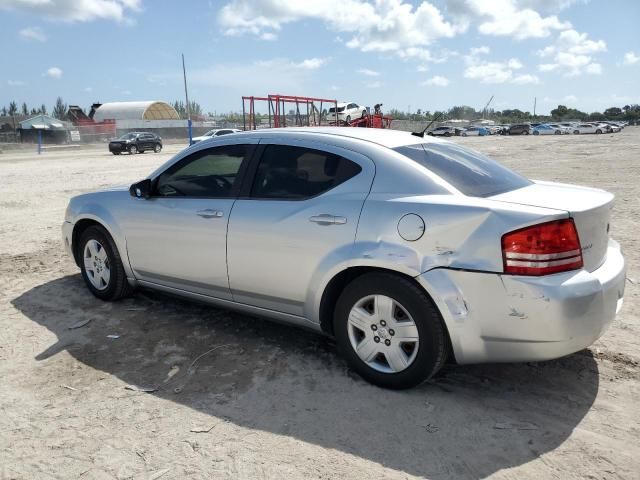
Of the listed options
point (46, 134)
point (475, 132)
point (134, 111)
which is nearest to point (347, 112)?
point (46, 134)

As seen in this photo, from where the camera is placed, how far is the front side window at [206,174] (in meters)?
4.03

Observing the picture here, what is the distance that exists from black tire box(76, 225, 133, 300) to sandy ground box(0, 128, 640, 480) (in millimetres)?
273

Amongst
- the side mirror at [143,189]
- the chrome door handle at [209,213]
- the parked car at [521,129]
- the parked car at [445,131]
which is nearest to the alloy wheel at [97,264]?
the side mirror at [143,189]

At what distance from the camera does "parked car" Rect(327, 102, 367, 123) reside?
36.4 m

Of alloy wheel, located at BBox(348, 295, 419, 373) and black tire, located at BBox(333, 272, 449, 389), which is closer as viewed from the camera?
black tire, located at BBox(333, 272, 449, 389)

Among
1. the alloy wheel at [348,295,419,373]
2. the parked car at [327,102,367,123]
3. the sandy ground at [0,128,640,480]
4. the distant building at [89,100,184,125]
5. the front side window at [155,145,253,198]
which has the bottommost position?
the sandy ground at [0,128,640,480]

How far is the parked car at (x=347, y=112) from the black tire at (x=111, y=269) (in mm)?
31862

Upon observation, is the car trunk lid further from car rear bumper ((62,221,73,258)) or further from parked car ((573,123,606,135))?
parked car ((573,123,606,135))

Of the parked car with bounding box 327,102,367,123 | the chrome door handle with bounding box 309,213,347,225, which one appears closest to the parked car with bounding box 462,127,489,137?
the parked car with bounding box 327,102,367,123

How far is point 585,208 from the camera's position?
3.00m

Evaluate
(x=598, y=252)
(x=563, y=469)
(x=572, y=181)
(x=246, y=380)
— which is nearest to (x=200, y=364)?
(x=246, y=380)

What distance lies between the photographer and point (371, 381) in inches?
131

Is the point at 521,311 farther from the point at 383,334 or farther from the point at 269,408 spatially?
the point at 269,408

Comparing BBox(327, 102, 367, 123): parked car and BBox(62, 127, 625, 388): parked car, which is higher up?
BBox(327, 102, 367, 123): parked car
